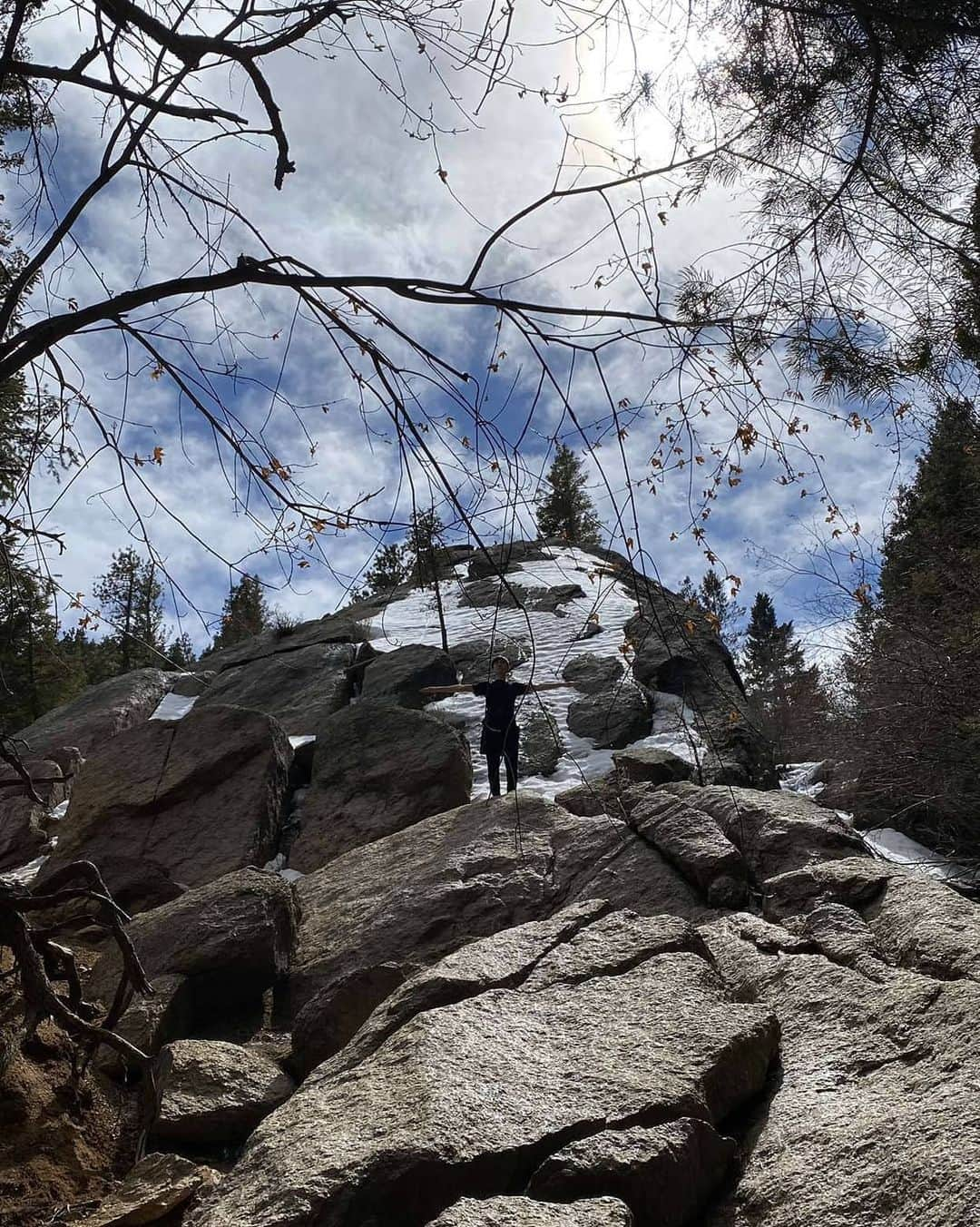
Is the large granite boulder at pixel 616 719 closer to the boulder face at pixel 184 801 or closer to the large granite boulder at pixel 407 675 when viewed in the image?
the large granite boulder at pixel 407 675

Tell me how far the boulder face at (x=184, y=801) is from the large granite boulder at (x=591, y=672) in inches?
199

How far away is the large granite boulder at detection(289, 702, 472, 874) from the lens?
9008 mm

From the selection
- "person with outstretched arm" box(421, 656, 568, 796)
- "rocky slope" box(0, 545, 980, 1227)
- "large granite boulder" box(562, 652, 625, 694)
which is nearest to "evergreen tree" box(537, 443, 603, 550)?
"rocky slope" box(0, 545, 980, 1227)

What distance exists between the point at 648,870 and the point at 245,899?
2.70m

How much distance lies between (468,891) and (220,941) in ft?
5.30

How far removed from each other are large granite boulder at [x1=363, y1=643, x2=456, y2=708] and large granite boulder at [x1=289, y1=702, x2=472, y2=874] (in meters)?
3.16

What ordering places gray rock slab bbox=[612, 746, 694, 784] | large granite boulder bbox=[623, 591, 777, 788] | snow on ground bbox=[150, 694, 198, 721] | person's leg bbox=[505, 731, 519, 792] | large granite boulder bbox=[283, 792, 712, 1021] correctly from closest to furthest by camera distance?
large granite boulder bbox=[283, 792, 712, 1021], large granite boulder bbox=[623, 591, 777, 788], person's leg bbox=[505, 731, 519, 792], gray rock slab bbox=[612, 746, 694, 784], snow on ground bbox=[150, 694, 198, 721]

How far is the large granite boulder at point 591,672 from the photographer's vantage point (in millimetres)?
13320

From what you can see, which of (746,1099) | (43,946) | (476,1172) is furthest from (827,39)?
(43,946)

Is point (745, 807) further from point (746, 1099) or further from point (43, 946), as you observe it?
point (43, 946)

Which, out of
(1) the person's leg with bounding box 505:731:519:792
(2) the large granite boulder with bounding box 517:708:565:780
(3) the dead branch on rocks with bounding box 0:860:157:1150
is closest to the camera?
(3) the dead branch on rocks with bounding box 0:860:157:1150

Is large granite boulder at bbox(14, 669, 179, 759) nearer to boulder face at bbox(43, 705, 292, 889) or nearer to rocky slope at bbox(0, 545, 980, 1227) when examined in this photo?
boulder face at bbox(43, 705, 292, 889)

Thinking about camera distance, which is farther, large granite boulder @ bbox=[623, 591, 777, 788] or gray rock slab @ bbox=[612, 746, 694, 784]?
gray rock slab @ bbox=[612, 746, 694, 784]

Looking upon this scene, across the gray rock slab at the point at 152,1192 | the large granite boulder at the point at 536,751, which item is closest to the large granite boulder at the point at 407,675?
the large granite boulder at the point at 536,751
